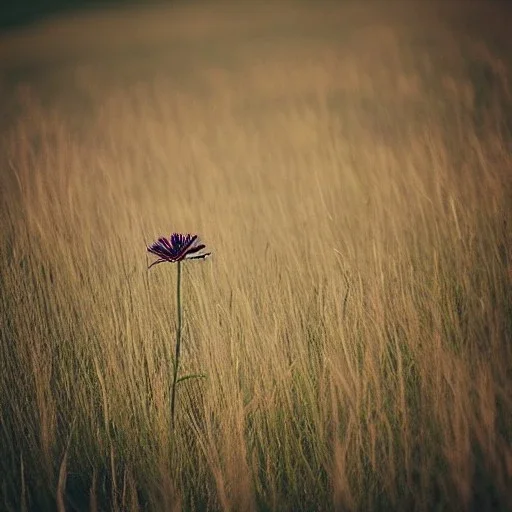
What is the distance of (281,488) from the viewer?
1.35 metres

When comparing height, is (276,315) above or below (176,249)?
below

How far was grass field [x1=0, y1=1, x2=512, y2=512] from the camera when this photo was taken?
1322 millimetres

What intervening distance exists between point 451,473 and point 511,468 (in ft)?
0.39

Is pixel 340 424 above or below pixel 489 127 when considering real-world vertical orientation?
below

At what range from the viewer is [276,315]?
180 cm

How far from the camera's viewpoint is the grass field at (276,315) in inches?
52.1

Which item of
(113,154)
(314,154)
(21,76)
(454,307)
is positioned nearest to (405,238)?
(454,307)

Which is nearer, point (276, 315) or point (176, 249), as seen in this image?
point (176, 249)

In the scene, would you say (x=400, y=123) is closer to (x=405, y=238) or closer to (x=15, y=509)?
(x=405, y=238)

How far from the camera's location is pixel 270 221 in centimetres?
273

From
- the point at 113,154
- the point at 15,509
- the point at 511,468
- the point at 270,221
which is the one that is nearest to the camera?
the point at 511,468

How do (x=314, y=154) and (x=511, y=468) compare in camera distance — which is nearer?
(x=511, y=468)

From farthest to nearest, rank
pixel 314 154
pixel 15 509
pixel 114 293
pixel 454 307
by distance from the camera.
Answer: pixel 314 154 < pixel 114 293 < pixel 454 307 < pixel 15 509

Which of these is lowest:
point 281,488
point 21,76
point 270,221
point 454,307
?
point 281,488
